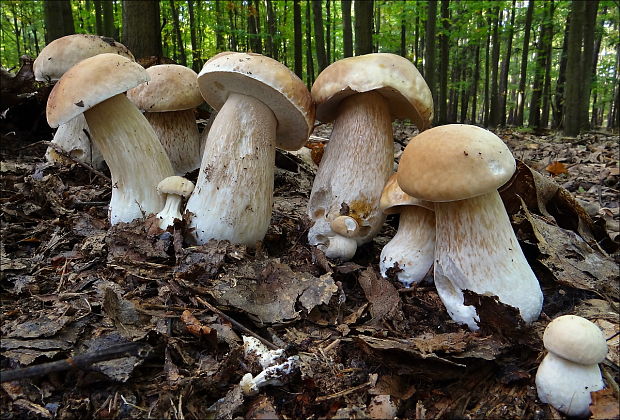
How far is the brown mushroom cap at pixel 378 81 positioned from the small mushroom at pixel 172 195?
111cm

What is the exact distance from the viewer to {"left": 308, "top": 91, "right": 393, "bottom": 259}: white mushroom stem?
2986 millimetres

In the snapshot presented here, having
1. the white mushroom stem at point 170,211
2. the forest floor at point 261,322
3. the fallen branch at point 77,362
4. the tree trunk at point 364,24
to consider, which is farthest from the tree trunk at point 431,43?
the fallen branch at point 77,362

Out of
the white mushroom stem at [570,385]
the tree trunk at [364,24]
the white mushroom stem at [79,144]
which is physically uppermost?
A: the tree trunk at [364,24]

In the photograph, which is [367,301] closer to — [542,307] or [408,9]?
[542,307]

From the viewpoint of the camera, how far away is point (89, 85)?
2.41m

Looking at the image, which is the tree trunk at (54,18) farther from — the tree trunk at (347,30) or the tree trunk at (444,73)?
the tree trunk at (444,73)

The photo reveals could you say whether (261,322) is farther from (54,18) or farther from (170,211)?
(54,18)

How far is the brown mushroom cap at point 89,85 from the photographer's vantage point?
7.90 feet

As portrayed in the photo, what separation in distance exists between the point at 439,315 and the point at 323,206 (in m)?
1.17

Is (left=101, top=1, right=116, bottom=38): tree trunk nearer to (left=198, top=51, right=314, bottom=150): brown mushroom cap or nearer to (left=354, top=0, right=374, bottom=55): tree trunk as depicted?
(left=354, top=0, right=374, bottom=55): tree trunk

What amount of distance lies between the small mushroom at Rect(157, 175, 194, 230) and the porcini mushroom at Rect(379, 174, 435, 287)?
4.51ft

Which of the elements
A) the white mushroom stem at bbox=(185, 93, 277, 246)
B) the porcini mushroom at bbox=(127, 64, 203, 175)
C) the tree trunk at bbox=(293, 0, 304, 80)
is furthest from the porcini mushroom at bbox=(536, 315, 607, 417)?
the tree trunk at bbox=(293, 0, 304, 80)

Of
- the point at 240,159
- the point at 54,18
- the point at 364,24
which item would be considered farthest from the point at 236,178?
the point at 54,18

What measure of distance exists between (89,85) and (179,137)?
4.43 feet
